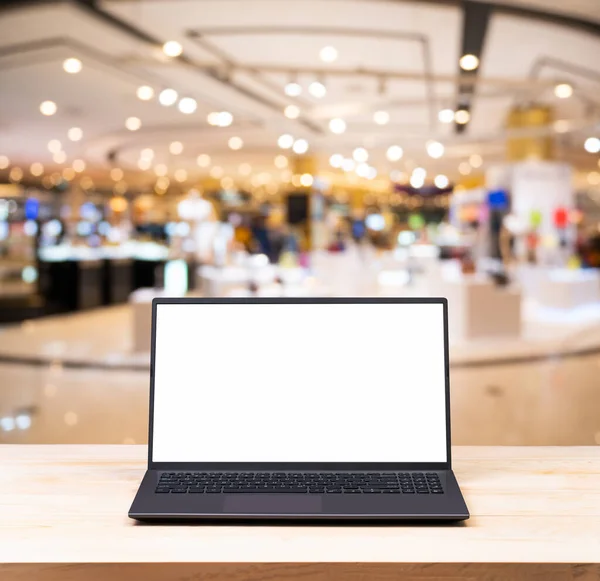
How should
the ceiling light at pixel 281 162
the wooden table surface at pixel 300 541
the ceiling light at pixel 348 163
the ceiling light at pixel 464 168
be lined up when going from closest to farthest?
the wooden table surface at pixel 300 541, the ceiling light at pixel 348 163, the ceiling light at pixel 281 162, the ceiling light at pixel 464 168

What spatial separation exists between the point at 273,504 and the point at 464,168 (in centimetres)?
2339

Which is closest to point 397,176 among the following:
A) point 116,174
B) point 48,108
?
point 116,174

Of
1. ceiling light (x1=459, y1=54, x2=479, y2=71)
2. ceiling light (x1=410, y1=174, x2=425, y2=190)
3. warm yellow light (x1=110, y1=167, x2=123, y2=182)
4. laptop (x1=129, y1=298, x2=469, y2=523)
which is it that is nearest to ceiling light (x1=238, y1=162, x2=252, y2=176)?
warm yellow light (x1=110, y1=167, x2=123, y2=182)

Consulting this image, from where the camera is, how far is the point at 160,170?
22781 millimetres

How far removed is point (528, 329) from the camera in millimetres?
9594

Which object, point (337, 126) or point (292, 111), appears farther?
point (337, 126)

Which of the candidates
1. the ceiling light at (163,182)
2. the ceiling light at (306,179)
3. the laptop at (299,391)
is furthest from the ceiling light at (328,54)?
the ceiling light at (163,182)

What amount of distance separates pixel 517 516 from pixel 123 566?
603mm

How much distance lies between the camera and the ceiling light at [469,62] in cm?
819

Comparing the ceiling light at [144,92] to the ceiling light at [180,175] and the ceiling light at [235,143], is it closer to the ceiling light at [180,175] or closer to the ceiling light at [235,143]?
the ceiling light at [235,143]

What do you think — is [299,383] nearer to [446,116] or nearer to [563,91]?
[563,91]

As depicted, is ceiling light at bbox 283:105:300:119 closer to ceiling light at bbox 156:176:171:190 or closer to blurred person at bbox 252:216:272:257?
blurred person at bbox 252:216:272:257

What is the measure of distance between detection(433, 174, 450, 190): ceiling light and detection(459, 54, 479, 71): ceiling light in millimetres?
16920

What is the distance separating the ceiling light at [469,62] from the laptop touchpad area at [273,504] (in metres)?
7.84
